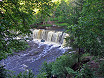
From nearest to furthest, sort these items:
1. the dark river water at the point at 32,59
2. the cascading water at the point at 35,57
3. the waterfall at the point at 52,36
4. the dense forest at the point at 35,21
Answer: the dense forest at the point at 35,21 < the dark river water at the point at 32,59 < the cascading water at the point at 35,57 < the waterfall at the point at 52,36

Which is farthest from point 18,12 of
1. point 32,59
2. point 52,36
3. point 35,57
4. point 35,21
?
point 52,36

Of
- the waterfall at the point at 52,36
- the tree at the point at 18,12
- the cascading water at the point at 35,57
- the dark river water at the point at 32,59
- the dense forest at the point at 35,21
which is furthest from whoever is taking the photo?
the waterfall at the point at 52,36

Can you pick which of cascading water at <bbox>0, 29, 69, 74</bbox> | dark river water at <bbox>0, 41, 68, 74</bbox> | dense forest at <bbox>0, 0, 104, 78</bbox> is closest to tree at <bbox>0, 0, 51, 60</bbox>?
dense forest at <bbox>0, 0, 104, 78</bbox>

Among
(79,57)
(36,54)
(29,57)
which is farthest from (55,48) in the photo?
(79,57)

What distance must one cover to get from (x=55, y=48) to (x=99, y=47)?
11847 mm

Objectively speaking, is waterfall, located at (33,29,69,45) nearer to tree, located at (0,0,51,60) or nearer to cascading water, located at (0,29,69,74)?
cascading water, located at (0,29,69,74)

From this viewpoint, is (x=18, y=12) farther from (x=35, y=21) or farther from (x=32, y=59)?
(x=32, y=59)

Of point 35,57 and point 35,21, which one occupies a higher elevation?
point 35,21

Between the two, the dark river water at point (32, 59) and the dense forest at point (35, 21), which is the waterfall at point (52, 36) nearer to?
the dark river water at point (32, 59)

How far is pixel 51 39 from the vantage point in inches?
753

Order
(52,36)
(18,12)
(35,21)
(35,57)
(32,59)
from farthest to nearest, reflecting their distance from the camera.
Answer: (52,36) < (35,57) < (32,59) < (35,21) < (18,12)

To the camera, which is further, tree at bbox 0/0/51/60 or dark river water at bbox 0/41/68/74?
dark river water at bbox 0/41/68/74

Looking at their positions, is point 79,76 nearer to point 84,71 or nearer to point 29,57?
point 84,71

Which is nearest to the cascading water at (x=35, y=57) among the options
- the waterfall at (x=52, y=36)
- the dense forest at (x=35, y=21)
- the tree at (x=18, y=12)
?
the waterfall at (x=52, y=36)
